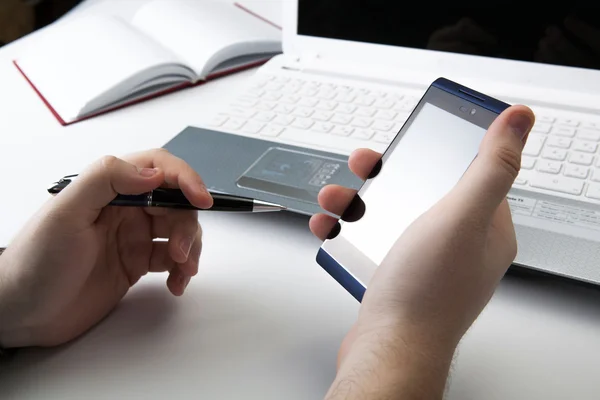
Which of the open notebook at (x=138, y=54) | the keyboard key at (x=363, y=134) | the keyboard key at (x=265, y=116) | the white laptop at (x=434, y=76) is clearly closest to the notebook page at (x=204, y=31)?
the open notebook at (x=138, y=54)

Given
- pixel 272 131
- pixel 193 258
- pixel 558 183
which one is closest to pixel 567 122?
pixel 558 183

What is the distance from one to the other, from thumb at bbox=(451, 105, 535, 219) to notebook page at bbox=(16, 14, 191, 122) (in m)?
0.58

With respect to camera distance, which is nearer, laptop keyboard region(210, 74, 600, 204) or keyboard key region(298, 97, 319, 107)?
laptop keyboard region(210, 74, 600, 204)

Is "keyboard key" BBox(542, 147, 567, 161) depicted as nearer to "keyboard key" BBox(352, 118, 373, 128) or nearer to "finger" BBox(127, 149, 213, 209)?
"keyboard key" BBox(352, 118, 373, 128)

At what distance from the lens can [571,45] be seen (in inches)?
24.8

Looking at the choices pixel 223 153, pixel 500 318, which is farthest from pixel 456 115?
pixel 223 153

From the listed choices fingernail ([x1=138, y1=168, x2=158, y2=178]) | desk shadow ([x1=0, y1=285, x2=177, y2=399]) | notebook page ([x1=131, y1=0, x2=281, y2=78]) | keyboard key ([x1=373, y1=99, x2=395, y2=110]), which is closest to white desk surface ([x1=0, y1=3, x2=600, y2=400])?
desk shadow ([x1=0, y1=285, x2=177, y2=399])

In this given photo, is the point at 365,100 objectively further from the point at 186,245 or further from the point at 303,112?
the point at 186,245

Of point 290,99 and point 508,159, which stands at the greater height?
point 508,159

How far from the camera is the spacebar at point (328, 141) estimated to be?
622mm

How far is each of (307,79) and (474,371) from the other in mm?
464

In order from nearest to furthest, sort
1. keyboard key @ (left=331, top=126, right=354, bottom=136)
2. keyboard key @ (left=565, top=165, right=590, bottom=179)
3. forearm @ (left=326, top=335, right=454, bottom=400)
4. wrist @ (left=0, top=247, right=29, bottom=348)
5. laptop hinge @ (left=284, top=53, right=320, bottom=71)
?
forearm @ (left=326, top=335, right=454, bottom=400) → wrist @ (left=0, top=247, right=29, bottom=348) → keyboard key @ (left=565, top=165, right=590, bottom=179) → keyboard key @ (left=331, top=126, right=354, bottom=136) → laptop hinge @ (left=284, top=53, right=320, bottom=71)

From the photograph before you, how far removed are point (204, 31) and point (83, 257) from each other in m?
0.56

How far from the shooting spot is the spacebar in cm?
62
